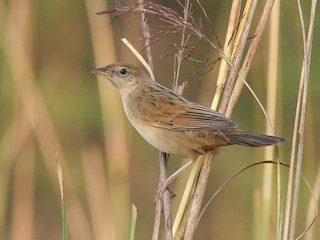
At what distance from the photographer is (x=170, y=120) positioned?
369 centimetres

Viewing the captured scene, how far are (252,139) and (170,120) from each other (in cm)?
45

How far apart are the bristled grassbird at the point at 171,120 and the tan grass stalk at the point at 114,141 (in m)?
0.38

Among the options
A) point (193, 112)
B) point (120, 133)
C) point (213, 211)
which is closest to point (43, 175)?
point (213, 211)

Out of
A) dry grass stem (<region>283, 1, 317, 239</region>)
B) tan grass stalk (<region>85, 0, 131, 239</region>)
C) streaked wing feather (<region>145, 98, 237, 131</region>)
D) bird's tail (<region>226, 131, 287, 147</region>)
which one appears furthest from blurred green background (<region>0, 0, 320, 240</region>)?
dry grass stem (<region>283, 1, 317, 239</region>)

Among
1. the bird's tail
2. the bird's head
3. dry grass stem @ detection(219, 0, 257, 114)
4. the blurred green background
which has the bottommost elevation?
the blurred green background

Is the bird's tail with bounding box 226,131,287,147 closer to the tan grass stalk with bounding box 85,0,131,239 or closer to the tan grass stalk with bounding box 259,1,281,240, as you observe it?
the tan grass stalk with bounding box 259,1,281,240

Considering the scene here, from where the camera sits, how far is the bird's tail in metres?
3.21

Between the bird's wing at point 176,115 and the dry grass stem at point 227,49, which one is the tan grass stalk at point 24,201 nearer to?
the bird's wing at point 176,115

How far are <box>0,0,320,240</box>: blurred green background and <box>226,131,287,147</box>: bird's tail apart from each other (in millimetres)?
241

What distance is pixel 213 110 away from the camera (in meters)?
3.24

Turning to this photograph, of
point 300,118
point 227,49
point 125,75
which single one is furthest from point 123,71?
point 300,118

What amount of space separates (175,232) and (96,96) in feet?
18.4

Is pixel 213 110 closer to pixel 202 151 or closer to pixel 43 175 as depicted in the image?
pixel 202 151

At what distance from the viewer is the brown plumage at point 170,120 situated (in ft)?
11.3
